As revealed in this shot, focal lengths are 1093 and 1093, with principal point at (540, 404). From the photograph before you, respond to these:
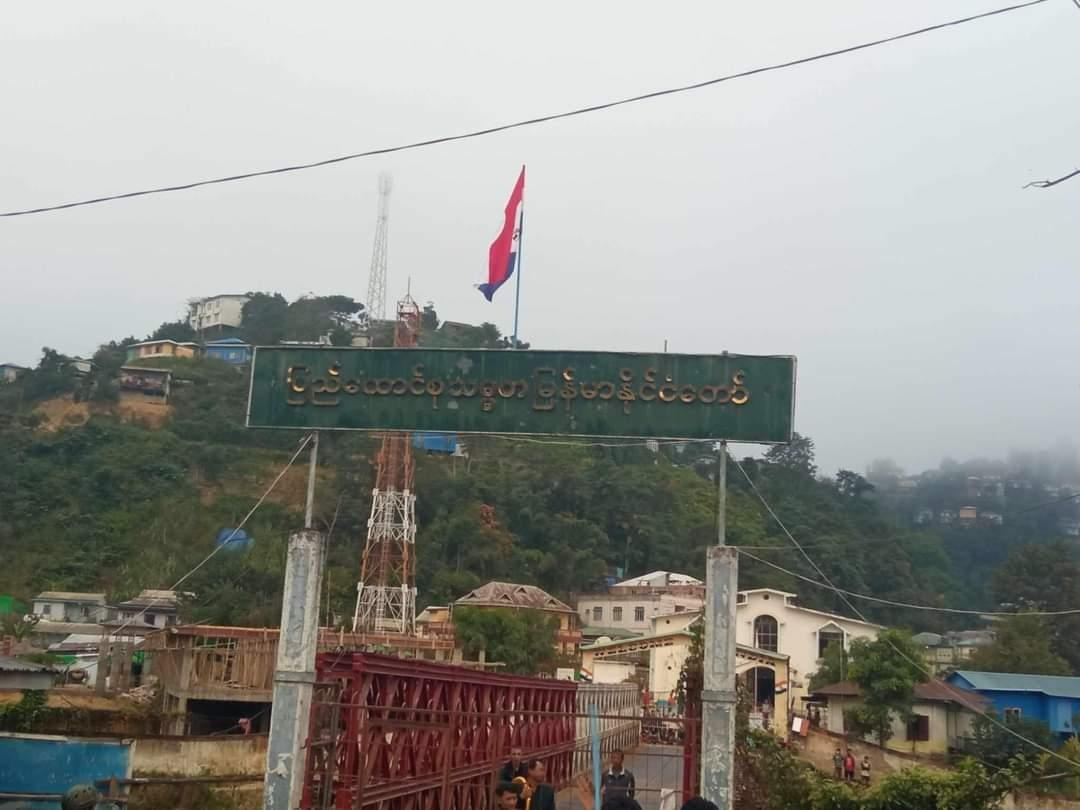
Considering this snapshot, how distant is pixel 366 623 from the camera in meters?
40.5

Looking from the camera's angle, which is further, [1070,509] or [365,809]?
[1070,509]

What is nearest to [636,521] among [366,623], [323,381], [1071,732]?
[366,623]

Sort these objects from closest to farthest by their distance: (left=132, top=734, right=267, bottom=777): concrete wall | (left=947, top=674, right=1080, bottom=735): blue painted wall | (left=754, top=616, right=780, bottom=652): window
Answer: (left=132, top=734, right=267, bottom=777): concrete wall, (left=947, top=674, right=1080, bottom=735): blue painted wall, (left=754, top=616, right=780, bottom=652): window

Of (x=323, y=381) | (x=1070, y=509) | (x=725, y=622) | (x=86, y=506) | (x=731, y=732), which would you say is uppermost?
(x=1070, y=509)

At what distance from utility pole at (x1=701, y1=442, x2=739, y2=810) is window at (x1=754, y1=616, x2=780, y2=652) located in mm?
33502

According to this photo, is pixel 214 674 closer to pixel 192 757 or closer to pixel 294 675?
pixel 192 757

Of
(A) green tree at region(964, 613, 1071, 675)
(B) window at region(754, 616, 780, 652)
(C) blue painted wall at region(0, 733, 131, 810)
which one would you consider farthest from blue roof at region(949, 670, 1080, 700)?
(C) blue painted wall at region(0, 733, 131, 810)

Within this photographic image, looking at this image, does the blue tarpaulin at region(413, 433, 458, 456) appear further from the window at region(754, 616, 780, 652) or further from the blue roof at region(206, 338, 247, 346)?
the window at region(754, 616, 780, 652)

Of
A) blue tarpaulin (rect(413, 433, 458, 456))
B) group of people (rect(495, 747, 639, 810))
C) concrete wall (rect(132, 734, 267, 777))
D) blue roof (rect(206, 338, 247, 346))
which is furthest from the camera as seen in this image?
blue roof (rect(206, 338, 247, 346))

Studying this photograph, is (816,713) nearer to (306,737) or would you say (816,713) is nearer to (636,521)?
(306,737)

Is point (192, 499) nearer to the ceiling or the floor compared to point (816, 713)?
nearer to the ceiling

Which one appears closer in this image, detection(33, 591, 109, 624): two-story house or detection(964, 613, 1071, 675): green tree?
A: detection(964, 613, 1071, 675): green tree

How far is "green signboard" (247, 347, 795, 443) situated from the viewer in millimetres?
11555

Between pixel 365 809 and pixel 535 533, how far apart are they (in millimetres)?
54533
